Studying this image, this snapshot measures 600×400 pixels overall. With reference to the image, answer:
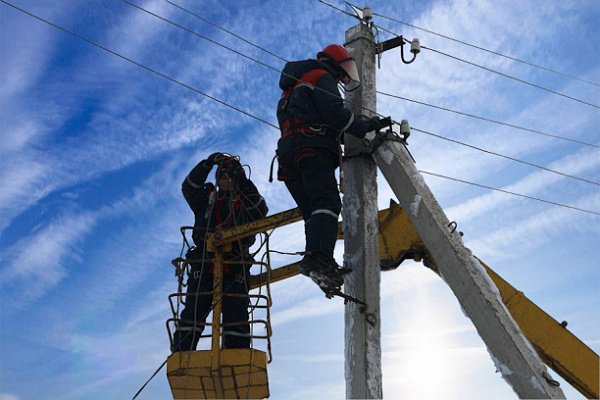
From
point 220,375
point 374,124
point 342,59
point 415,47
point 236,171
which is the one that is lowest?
point 220,375

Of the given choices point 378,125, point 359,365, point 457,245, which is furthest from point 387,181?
point 359,365

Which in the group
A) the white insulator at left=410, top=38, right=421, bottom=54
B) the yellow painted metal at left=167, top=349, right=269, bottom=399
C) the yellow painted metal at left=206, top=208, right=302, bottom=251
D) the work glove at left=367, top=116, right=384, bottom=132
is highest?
the white insulator at left=410, top=38, right=421, bottom=54

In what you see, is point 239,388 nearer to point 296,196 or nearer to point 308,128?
point 296,196

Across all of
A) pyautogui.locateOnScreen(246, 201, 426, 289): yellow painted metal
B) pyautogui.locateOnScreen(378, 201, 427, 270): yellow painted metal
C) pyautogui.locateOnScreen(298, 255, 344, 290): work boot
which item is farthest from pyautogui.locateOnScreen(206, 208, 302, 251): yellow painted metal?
pyautogui.locateOnScreen(378, 201, 427, 270): yellow painted metal

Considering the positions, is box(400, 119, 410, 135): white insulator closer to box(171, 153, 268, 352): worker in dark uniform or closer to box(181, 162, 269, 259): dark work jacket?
box(171, 153, 268, 352): worker in dark uniform

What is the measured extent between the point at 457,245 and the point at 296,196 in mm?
1519

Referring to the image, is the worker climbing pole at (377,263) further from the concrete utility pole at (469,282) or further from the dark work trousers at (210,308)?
the dark work trousers at (210,308)

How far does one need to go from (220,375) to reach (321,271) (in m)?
1.66

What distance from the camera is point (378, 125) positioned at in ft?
18.5

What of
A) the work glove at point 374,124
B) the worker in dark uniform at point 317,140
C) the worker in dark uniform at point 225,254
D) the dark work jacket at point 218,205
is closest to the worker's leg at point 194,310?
the worker in dark uniform at point 225,254

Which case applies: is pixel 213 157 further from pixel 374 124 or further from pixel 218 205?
pixel 374 124

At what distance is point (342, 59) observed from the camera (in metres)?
5.93

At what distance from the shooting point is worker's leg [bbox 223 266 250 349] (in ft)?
21.9

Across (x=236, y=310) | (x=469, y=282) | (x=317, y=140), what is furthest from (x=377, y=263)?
(x=236, y=310)
